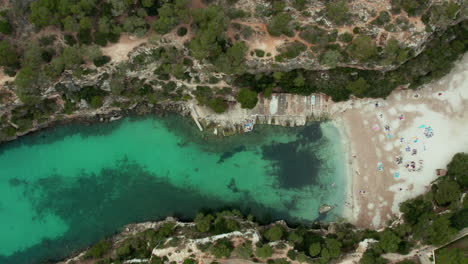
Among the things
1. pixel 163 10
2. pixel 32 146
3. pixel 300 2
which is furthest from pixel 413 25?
pixel 32 146

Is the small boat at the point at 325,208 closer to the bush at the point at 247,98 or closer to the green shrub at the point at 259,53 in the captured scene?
the bush at the point at 247,98

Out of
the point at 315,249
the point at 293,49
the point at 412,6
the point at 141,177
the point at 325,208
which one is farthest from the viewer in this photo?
the point at 141,177

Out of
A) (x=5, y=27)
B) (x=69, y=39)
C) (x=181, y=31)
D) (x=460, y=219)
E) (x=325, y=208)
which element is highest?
(x=181, y=31)

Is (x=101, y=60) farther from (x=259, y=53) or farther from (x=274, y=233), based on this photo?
(x=274, y=233)

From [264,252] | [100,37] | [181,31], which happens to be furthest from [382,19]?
[100,37]

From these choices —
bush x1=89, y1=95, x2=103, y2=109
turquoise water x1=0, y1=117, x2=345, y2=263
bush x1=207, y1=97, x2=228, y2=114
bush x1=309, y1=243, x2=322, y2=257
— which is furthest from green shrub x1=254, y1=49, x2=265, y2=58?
bush x1=309, y1=243, x2=322, y2=257

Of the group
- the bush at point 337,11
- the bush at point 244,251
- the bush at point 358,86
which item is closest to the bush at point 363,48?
the bush at point 337,11

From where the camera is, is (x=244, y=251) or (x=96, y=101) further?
(x=96, y=101)
